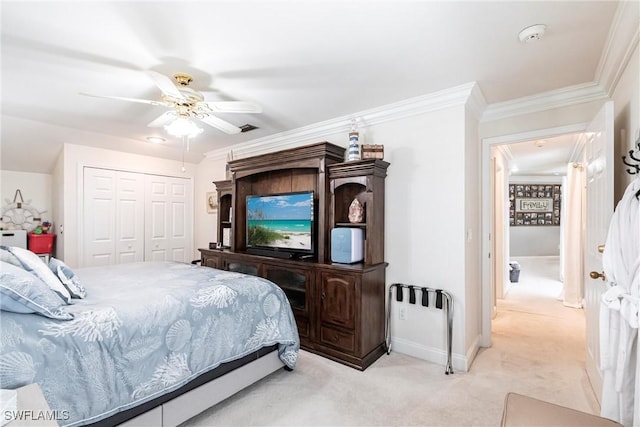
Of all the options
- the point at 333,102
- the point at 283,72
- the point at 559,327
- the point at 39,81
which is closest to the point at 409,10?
the point at 283,72

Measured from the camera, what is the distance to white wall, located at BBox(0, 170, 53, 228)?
4113 millimetres

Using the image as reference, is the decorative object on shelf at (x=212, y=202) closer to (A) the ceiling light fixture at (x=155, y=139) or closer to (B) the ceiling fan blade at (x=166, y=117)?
(A) the ceiling light fixture at (x=155, y=139)

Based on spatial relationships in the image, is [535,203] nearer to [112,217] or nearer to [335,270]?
[335,270]

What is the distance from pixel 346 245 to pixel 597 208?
193 cm

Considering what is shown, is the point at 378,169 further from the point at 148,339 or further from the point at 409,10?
the point at 148,339

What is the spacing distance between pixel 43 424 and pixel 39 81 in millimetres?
2795

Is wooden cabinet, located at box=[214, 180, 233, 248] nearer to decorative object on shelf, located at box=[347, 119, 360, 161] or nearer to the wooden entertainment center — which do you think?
the wooden entertainment center

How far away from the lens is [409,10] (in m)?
1.63

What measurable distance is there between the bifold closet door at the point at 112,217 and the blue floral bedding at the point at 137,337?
1.99 m

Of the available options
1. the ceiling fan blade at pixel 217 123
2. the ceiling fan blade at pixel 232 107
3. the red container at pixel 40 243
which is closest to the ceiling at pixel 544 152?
the ceiling fan blade at pixel 232 107

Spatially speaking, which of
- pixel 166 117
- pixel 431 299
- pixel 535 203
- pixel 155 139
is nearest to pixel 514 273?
pixel 535 203

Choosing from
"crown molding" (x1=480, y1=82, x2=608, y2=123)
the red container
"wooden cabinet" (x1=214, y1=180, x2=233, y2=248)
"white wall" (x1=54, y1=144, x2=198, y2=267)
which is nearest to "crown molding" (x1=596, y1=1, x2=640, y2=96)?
"crown molding" (x1=480, y1=82, x2=608, y2=123)

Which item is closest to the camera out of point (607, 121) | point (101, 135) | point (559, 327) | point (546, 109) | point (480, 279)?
point (607, 121)

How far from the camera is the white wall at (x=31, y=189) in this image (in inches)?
162
